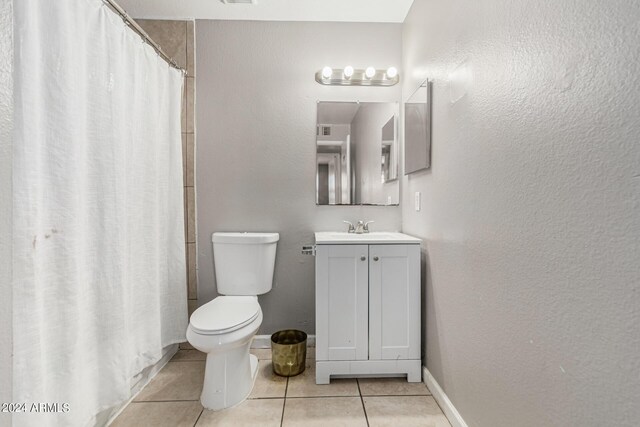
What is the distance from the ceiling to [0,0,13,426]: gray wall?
50.4 inches

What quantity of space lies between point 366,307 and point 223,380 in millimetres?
811

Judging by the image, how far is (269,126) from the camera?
2074 millimetres

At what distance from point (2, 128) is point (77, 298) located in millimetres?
617

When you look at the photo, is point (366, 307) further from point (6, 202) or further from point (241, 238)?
point (6, 202)

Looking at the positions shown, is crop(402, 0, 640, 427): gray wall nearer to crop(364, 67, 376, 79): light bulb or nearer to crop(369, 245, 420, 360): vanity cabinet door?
crop(369, 245, 420, 360): vanity cabinet door

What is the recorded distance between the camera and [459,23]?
4.12ft

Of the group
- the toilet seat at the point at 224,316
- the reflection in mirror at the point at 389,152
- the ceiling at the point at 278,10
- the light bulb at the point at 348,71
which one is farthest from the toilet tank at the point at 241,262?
the ceiling at the point at 278,10

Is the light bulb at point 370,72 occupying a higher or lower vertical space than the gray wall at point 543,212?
higher

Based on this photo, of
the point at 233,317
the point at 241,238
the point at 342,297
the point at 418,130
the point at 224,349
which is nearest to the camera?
the point at 224,349

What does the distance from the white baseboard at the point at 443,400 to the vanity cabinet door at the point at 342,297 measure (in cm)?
38

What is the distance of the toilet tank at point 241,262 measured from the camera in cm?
188

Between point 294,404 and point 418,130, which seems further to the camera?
point 418,130

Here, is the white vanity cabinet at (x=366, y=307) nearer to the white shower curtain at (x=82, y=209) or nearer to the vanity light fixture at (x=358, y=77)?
the white shower curtain at (x=82, y=209)

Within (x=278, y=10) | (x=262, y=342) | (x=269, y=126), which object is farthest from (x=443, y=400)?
(x=278, y=10)
